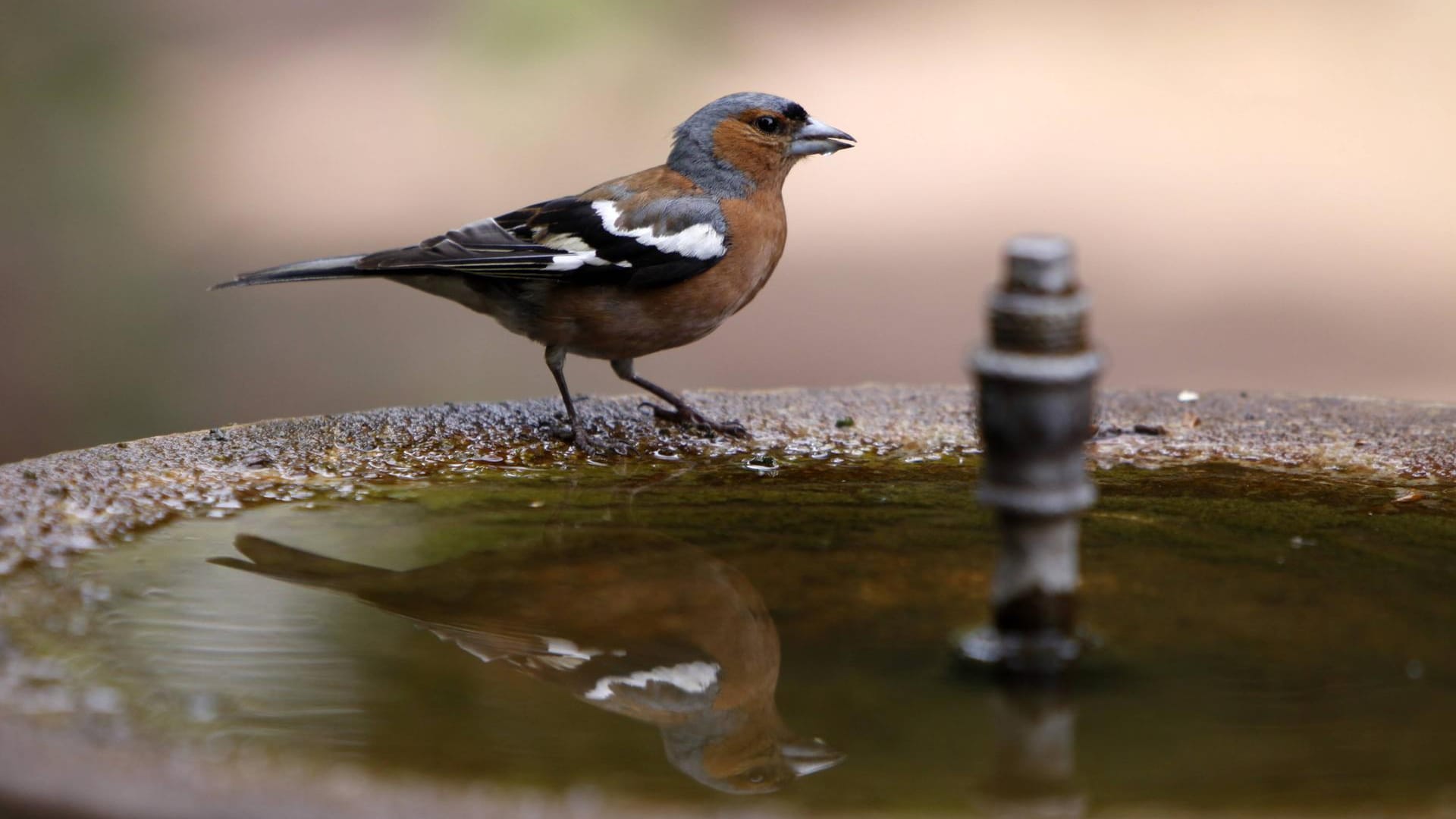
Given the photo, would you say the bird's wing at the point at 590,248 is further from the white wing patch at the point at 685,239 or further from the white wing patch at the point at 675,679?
the white wing patch at the point at 675,679

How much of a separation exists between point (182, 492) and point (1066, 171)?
40.3ft

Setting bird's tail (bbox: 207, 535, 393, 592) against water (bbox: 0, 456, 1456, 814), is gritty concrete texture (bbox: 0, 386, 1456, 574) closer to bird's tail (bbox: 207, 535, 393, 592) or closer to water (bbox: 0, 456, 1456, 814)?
water (bbox: 0, 456, 1456, 814)

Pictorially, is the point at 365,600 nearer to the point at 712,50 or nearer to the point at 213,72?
the point at 712,50

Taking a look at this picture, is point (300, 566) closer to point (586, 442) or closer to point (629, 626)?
point (629, 626)

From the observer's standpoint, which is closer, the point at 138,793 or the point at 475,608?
the point at 138,793

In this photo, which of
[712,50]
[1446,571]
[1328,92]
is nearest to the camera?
[1446,571]

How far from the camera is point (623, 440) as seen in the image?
4.05 meters

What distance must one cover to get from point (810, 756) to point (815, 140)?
340 cm

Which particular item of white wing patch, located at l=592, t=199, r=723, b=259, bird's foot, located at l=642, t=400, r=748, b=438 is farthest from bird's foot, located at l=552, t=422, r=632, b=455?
white wing patch, located at l=592, t=199, r=723, b=259

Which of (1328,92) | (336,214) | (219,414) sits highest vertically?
(1328,92)

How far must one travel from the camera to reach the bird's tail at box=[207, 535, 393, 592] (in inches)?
105

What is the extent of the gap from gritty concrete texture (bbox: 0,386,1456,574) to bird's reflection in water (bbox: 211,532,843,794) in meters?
0.35

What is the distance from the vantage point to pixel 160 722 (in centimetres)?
190

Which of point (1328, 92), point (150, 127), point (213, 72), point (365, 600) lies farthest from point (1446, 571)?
point (213, 72)
